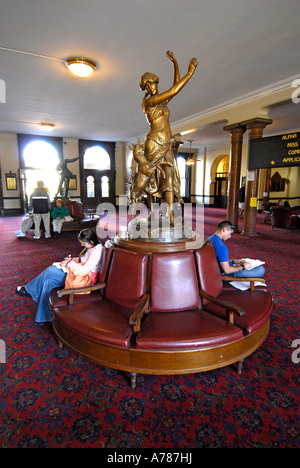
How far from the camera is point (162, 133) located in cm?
278

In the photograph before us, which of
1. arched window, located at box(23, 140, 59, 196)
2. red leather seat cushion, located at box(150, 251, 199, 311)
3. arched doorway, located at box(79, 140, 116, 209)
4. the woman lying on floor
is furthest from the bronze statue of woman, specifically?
arched doorway, located at box(79, 140, 116, 209)

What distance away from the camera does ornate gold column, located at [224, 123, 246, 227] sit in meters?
7.48

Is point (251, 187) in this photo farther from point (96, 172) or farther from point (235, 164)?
point (96, 172)

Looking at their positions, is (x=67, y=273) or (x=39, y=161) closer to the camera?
(x=67, y=273)

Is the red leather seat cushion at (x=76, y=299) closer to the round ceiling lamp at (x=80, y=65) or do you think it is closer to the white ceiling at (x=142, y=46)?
the white ceiling at (x=142, y=46)

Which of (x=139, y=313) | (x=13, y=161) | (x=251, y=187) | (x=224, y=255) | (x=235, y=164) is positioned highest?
(x=13, y=161)

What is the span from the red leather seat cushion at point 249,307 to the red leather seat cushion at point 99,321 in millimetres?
779

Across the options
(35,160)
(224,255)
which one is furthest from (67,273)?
(35,160)

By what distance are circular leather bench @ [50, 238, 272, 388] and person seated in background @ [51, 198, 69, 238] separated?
543 cm

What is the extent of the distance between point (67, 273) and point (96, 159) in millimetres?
13303

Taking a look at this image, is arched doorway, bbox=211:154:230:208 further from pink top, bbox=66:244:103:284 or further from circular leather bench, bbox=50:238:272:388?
pink top, bbox=66:244:103:284

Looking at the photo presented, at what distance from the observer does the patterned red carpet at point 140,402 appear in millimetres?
1540

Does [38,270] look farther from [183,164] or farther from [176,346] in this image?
[183,164]

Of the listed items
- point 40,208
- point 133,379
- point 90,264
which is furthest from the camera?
point 40,208
